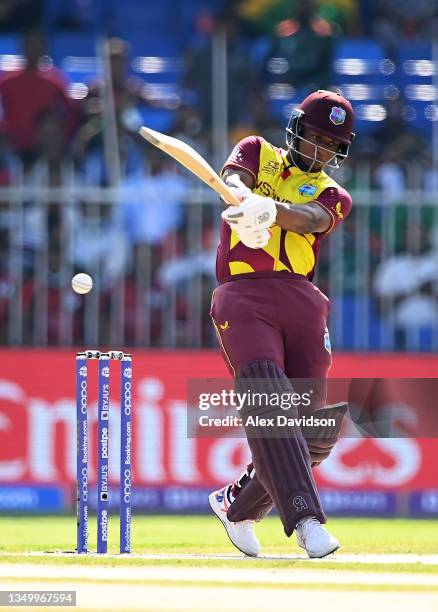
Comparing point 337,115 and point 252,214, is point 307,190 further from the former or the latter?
point 252,214

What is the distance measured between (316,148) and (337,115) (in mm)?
185

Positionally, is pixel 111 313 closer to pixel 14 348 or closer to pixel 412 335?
pixel 14 348

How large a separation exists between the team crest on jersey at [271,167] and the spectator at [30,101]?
243 inches

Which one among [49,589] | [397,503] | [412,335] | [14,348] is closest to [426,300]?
[412,335]

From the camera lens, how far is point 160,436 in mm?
11711

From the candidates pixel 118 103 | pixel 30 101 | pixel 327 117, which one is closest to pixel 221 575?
pixel 327 117

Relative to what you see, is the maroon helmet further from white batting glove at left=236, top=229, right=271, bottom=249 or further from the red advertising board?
the red advertising board

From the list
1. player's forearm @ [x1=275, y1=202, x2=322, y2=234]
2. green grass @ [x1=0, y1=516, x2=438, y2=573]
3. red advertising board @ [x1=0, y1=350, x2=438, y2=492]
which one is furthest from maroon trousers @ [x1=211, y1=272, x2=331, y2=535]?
red advertising board @ [x1=0, y1=350, x2=438, y2=492]

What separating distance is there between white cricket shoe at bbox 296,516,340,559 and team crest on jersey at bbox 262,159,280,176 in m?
1.69

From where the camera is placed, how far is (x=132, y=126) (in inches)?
510

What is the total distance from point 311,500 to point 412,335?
572 cm

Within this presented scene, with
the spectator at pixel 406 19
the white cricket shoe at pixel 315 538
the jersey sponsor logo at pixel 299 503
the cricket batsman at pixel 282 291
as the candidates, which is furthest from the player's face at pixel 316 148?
the spectator at pixel 406 19

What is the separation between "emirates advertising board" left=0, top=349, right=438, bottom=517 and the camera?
11.7 meters

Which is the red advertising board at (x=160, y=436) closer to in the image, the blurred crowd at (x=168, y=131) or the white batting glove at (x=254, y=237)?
the blurred crowd at (x=168, y=131)
